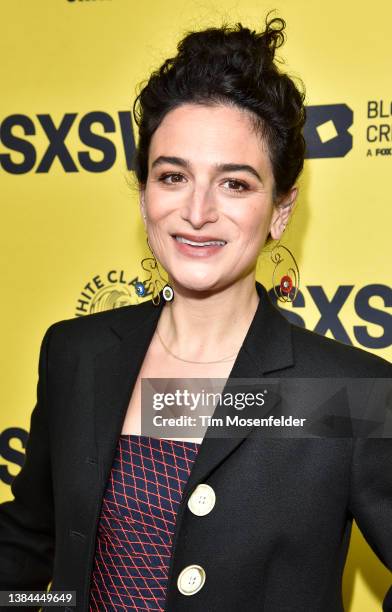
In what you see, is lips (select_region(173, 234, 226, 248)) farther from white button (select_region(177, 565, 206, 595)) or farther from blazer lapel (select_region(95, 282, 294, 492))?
white button (select_region(177, 565, 206, 595))

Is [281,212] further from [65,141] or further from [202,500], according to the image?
[65,141]

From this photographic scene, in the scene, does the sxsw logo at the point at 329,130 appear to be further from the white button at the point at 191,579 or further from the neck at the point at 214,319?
the white button at the point at 191,579

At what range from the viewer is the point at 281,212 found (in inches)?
51.3

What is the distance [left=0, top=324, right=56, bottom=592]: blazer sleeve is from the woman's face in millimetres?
404

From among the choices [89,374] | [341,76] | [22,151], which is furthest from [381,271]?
[22,151]

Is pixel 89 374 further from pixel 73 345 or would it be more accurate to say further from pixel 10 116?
pixel 10 116

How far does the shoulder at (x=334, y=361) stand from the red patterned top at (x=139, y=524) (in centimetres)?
24

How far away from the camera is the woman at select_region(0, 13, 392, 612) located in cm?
114

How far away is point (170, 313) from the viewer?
139 cm

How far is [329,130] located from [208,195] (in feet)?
1.86

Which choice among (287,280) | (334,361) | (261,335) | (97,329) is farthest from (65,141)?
(334,361)

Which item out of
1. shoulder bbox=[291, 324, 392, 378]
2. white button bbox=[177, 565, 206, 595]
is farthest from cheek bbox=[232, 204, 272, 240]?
white button bbox=[177, 565, 206, 595]

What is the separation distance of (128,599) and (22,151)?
115 cm

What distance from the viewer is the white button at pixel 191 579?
1.12m
